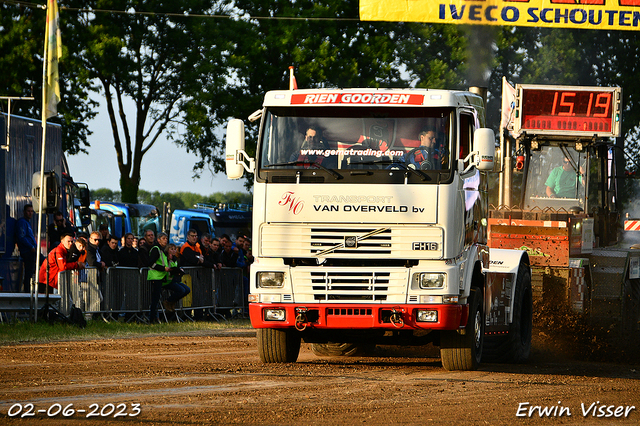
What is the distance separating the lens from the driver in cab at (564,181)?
1702 centimetres

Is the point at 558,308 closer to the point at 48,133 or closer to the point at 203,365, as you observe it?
the point at 203,365

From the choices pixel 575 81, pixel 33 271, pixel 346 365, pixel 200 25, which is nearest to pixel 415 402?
pixel 346 365

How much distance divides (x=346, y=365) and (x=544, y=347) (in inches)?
189

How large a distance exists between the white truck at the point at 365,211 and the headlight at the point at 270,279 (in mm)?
11

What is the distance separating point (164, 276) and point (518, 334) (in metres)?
8.34

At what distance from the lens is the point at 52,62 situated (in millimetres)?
18875

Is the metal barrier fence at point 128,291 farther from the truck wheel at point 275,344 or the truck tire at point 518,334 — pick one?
the truck tire at point 518,334

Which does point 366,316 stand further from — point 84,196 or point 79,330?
point 84,196

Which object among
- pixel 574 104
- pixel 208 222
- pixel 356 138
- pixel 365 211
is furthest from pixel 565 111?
pixel 208 222

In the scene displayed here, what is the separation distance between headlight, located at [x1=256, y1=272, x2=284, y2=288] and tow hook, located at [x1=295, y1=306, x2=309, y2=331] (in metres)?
0.37

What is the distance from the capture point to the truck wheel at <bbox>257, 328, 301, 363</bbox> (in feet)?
40.7

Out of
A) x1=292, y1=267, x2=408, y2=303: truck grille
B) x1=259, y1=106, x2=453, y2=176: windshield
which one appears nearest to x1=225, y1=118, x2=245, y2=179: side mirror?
Answer: x1=259, y1=106, x2=453, y2=176: windshield

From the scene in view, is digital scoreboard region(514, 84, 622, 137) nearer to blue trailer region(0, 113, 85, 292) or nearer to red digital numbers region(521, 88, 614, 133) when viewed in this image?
red digital numbers region(521, 88, 614, 133)

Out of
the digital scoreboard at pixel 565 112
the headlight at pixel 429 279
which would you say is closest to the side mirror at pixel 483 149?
the headlight at pixel 429 279
